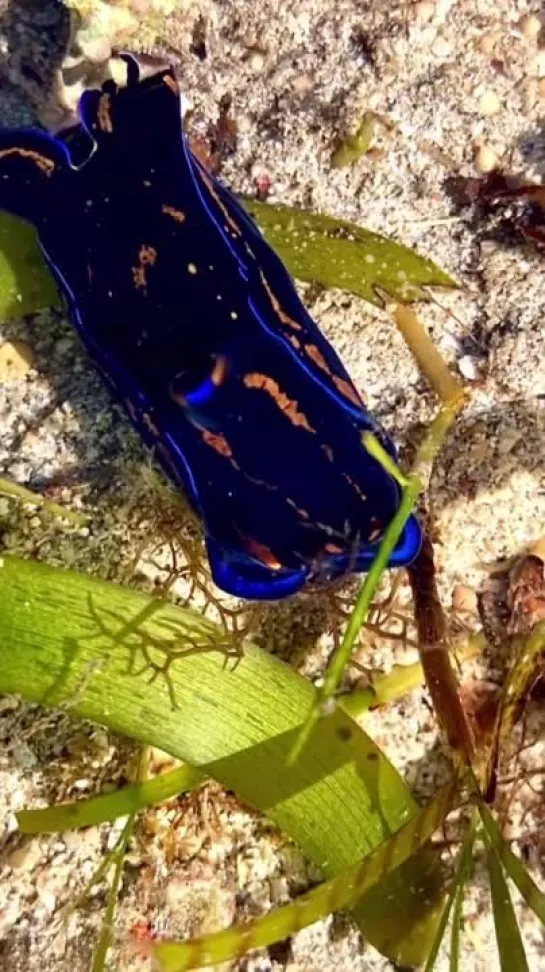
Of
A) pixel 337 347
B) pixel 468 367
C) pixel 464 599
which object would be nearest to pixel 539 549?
pixel 464 599

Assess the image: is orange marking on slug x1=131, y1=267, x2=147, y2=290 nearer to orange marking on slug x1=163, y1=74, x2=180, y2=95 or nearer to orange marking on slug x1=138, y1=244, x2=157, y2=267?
orange marking on slug x1=138, y1=244, x2=157, y2=267

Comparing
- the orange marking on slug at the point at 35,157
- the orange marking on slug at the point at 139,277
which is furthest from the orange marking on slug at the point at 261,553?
the orange marking on slug at the point at 35,157

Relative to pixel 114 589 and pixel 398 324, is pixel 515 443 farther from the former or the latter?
pixel 114 589

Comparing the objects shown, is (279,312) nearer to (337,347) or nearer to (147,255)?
(147,255)

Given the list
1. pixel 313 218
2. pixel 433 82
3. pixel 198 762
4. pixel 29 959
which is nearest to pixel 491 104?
pixel 433 82

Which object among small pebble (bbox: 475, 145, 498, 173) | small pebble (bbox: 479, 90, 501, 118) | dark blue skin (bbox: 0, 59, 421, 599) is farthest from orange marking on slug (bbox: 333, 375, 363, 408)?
small pebble (bbox: 479, 90, 501, 118)
